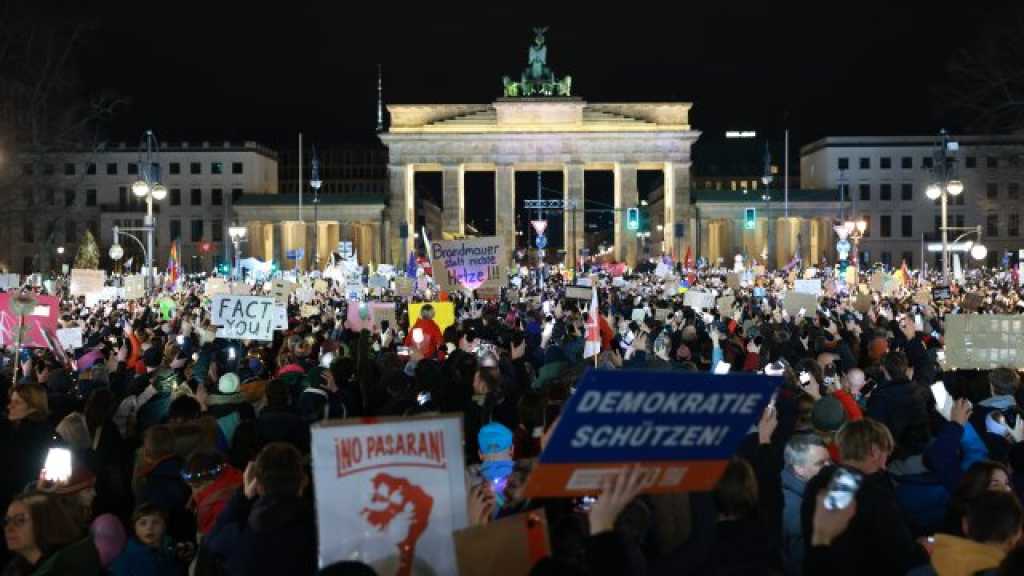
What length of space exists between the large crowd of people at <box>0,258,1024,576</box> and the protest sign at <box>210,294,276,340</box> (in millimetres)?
332

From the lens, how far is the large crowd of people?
5.24 metres

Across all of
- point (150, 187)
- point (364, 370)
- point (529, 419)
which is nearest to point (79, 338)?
point (364, 370)

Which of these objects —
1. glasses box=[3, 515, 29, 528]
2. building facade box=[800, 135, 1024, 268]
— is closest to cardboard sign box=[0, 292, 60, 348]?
glasses box=[3, 515, 29, 528]

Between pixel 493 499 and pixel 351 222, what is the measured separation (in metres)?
93.4

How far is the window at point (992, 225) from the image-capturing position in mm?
102750

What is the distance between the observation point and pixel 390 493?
488 cm

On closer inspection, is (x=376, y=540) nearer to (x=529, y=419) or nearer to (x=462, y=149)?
(x=529, y=419)

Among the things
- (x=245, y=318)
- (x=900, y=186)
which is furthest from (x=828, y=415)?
(x=900, y=186)

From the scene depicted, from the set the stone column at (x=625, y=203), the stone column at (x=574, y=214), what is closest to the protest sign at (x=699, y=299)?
the stone column at (x=574, y=214)

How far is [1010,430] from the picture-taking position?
347 inches

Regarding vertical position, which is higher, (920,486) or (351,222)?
(351,222)

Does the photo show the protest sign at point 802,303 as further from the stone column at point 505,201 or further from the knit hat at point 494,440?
the stone column at point 505,201

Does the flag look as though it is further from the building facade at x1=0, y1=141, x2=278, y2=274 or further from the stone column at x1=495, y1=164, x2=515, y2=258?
the building facade at x1=0, y1=141, x2=278, y2=274

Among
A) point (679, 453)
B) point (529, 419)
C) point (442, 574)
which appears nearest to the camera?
point (679, 453)
